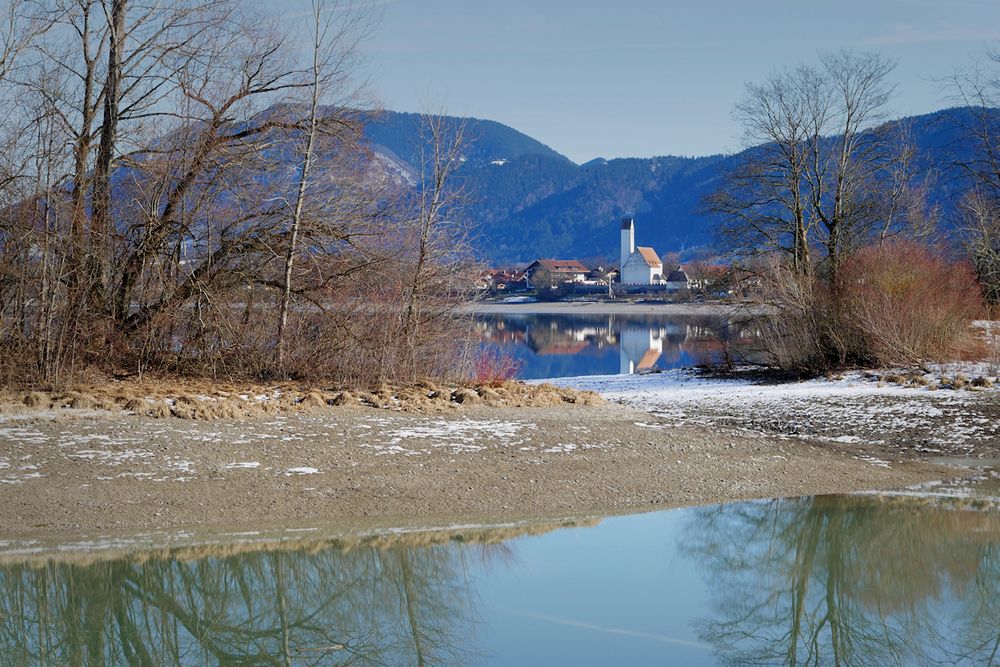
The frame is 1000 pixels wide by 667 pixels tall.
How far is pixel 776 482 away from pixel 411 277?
378 inches

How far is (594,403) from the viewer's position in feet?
58.0

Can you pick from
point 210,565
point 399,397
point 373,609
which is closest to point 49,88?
point 399,397

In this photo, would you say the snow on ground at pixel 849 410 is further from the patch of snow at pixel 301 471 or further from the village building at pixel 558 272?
the village building at pixel 558 272

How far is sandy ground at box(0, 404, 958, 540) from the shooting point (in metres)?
10.8

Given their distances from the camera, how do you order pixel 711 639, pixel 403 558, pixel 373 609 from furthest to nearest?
1. pixel 403 558
2. pixel 373 609
3. pixel 711 639

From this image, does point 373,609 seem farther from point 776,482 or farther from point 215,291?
point 215,291

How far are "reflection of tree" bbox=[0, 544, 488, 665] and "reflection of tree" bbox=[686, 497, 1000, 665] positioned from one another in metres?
2.52

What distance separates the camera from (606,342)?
56000 mm

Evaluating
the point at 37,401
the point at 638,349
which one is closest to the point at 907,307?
the point at 37,401

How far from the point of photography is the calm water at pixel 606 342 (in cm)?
3076

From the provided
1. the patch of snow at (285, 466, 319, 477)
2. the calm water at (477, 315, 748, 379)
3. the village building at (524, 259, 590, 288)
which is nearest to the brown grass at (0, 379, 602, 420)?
the patch of snow at (285, 466, 319, 477)

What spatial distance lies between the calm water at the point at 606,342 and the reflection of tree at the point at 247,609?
13957 millimetres

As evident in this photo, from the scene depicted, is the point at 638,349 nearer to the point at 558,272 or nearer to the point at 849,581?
the point at 849,581

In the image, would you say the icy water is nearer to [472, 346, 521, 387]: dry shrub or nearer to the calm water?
[472, 346, 521, 387]: dry shrub
